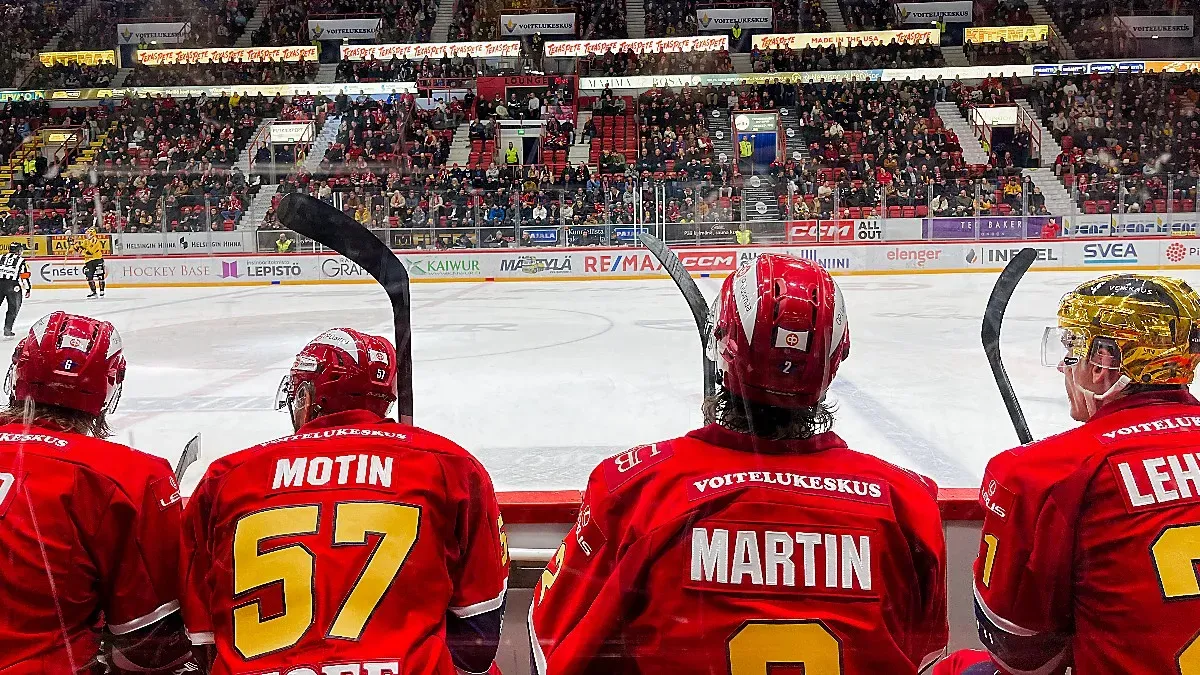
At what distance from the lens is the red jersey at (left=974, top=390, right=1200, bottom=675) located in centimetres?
99

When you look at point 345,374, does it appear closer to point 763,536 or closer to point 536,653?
point 536,653

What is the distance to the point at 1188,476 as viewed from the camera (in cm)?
101

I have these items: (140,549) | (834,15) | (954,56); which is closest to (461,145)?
(834,15)

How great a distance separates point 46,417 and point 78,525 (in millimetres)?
207

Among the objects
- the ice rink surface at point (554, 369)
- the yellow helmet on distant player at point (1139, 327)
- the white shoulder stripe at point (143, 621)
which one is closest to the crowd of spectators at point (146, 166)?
the ice rink surface at point (554, 369)

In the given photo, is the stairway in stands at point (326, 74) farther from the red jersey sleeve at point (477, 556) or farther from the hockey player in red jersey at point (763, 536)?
the hockey player in red jersey at point (763, 536)

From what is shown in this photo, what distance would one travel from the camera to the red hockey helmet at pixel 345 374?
1.33 meters

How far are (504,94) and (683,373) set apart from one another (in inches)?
80.0

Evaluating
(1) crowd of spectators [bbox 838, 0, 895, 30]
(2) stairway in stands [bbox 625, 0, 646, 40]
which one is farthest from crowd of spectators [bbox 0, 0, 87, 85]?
(1) crowd of spectators [bbox 838, 0, 895, 30]

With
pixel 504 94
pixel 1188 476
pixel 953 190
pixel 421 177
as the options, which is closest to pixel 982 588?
pixel 1188 476

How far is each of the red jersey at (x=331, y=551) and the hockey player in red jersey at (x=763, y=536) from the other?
201 mm

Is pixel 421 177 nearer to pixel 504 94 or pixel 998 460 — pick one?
pixel 504 94

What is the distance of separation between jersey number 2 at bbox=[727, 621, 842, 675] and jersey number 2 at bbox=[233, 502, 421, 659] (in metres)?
0.44

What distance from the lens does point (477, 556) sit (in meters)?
1.27
